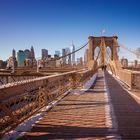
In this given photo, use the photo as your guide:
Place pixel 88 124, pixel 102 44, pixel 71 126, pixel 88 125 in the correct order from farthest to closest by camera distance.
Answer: pixel 102 44
pixel 88 124
pixel 88 125
pixel 71 126

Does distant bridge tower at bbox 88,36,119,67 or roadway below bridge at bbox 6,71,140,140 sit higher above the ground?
distant bridge tower at bbox 88,36,119,67

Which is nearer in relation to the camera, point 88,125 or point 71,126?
point 71,126

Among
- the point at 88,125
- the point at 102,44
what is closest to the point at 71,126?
the point at 88,125

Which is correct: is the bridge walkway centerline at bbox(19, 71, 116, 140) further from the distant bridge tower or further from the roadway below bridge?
the distant bridge tower

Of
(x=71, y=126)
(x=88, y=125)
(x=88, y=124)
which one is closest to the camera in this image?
(x=71, y=126)

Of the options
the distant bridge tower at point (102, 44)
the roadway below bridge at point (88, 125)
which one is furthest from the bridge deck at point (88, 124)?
the distant bridge tower at point (102, 44)

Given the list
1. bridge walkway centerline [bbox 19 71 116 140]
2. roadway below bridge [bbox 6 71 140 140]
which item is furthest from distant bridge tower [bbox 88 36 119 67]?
bridge walkway centerline [bbox 19 71 116 140]

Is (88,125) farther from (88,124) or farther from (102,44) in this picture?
(102,44)

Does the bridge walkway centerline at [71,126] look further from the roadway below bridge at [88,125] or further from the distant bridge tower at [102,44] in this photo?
the distant bridge tower at [102,44]

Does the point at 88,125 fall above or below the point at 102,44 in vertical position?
below

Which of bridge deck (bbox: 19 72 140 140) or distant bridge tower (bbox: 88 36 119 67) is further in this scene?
distant bridge tower (bbox: 88 36 119 67)

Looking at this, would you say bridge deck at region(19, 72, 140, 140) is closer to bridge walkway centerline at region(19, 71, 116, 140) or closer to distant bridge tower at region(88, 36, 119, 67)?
bridge walkway centerline at region(19, 71, 116, 140)

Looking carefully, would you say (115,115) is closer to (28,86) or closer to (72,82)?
(28,86)

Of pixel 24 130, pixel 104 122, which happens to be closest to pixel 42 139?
pixel 24 130
